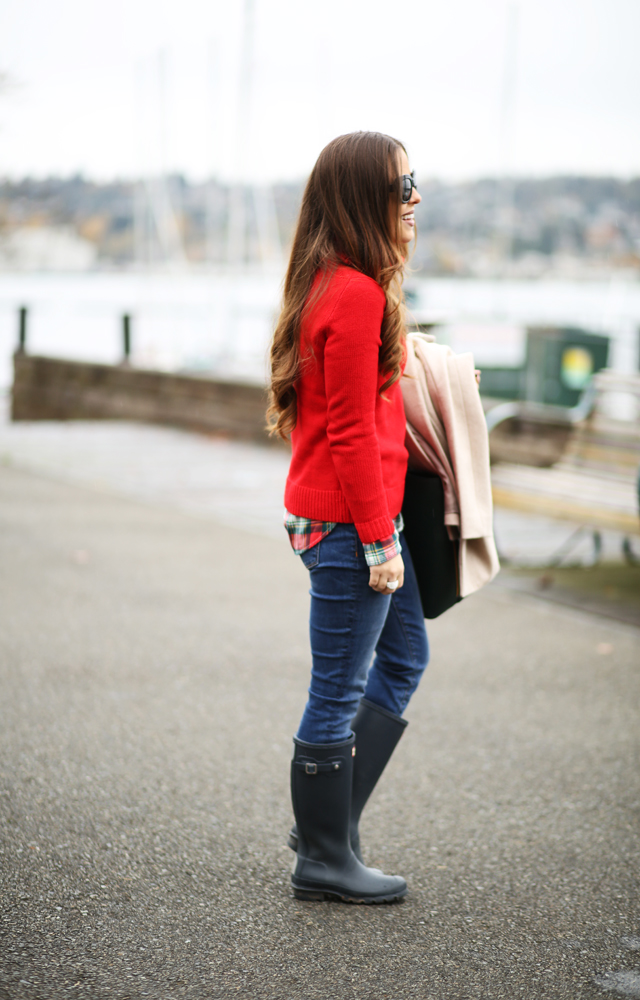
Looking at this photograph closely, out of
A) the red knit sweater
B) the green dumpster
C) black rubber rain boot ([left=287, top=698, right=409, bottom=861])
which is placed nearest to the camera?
the red knit sweater

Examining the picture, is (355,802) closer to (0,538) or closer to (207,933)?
(207,933)

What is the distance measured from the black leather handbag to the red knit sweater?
15cm

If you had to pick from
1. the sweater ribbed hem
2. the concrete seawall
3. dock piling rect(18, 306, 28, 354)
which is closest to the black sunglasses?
the sweater ribbed hem

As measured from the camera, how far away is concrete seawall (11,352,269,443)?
12.4 meters

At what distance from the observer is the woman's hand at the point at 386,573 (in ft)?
8.18

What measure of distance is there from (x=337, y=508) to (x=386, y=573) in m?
0.20

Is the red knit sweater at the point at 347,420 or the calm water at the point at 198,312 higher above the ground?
the red knit sweater at the point at 347,420

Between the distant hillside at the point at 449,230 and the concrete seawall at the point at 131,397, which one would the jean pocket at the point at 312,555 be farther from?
the distant hillside at the point at 449,230

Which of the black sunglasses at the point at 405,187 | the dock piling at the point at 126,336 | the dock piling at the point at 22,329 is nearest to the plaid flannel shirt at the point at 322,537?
the black sunglasses at the point at 405,187

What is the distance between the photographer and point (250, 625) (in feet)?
17.4

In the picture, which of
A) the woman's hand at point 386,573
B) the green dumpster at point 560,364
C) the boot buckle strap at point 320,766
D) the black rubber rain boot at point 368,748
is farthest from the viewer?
the green dumpster at point 560,364

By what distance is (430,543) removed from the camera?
2.77 m

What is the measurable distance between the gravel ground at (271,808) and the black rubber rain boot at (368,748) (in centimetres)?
24

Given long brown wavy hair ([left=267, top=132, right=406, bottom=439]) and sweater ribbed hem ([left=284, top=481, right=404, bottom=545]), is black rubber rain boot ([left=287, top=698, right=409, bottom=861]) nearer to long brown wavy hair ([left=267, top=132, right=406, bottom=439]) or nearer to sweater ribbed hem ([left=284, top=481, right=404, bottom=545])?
sweater ribbed hem ([left=284, top=481, right=404, bottom=545])
